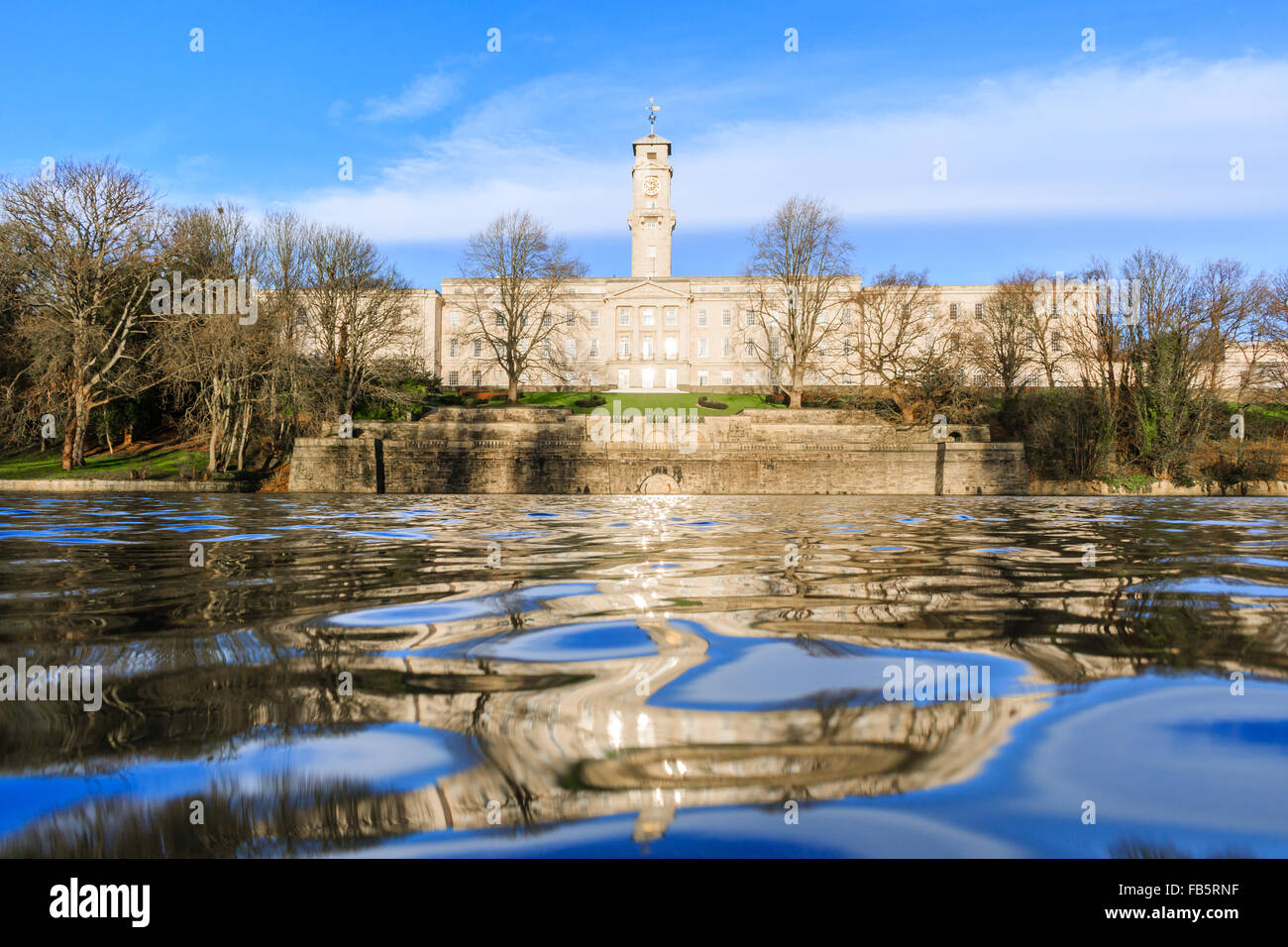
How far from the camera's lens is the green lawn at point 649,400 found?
54559 millimetres

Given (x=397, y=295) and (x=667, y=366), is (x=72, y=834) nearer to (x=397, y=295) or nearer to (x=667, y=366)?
(x=397, y=295)

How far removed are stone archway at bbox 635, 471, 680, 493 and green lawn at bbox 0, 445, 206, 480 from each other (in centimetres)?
1981

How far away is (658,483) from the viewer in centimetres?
3538

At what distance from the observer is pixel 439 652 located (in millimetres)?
3113

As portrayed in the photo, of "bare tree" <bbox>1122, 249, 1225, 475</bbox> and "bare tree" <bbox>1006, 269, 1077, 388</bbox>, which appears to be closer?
"bare tree" <bbox>1122, 249, 1225, 475</bbox>

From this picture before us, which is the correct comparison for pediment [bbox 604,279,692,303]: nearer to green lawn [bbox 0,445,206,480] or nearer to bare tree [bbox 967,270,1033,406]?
bare tree [bbox 967,270,1033,406]

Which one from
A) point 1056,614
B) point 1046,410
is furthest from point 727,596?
point 1046,410

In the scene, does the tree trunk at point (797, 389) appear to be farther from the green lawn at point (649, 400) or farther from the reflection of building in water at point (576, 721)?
the reflection of building in water at point (576, 721)

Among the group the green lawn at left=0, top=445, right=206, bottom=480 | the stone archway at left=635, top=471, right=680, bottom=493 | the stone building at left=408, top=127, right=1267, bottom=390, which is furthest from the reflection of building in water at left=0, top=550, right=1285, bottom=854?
the stone building at left=408, top=127, right=1267, bottom=390

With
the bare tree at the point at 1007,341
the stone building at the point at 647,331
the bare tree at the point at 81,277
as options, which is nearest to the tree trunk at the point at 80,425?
the bare tree at the point at 81,277

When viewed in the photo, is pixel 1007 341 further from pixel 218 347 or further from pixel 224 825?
pixel 224 825

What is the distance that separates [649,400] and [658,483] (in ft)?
84.8

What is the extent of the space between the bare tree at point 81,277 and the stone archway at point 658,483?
25066 millimetres

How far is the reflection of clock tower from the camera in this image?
268ft
